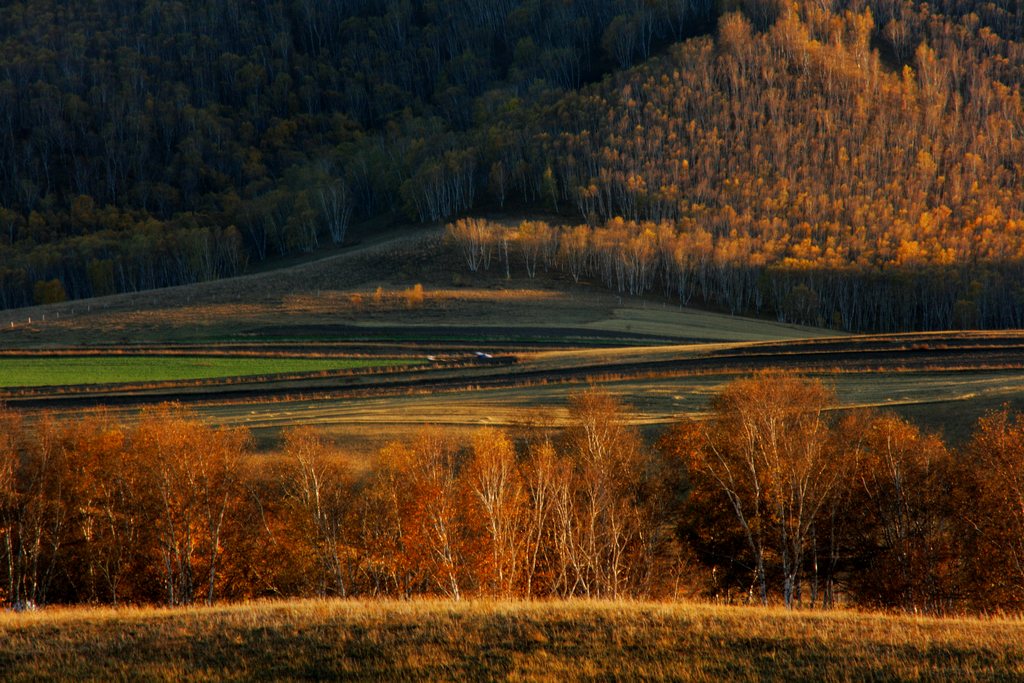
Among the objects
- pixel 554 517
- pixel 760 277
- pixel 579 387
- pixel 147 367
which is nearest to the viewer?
pixel 554 517

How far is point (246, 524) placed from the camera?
44.5 m

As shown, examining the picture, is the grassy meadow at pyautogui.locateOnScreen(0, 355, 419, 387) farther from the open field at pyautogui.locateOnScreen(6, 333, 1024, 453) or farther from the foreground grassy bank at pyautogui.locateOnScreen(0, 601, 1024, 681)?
the foreground grassy bank at pyautogui.locateOnScreen(0, 601, 1024, 681)

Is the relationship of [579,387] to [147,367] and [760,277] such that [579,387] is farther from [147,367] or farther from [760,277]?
[760,277]

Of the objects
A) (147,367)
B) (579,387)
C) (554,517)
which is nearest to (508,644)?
(554,517)

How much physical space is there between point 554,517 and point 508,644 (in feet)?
64.8

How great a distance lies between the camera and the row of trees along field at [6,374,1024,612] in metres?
38.5

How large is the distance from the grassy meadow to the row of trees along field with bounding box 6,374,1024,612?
34052 millimetres

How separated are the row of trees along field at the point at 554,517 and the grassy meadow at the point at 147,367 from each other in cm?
3405

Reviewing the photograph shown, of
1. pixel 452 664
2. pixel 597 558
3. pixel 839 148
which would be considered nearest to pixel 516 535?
pixel 597 558

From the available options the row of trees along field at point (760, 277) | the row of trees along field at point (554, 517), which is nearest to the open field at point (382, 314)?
the row of trees along field at point (760, 277)

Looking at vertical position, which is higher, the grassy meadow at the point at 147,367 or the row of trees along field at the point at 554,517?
the grassy meadow at the point at 147,367

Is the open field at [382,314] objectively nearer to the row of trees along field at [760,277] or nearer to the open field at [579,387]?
the row of trees along field at [760,277]

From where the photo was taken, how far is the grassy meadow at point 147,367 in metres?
80.9

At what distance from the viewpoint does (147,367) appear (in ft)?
286
